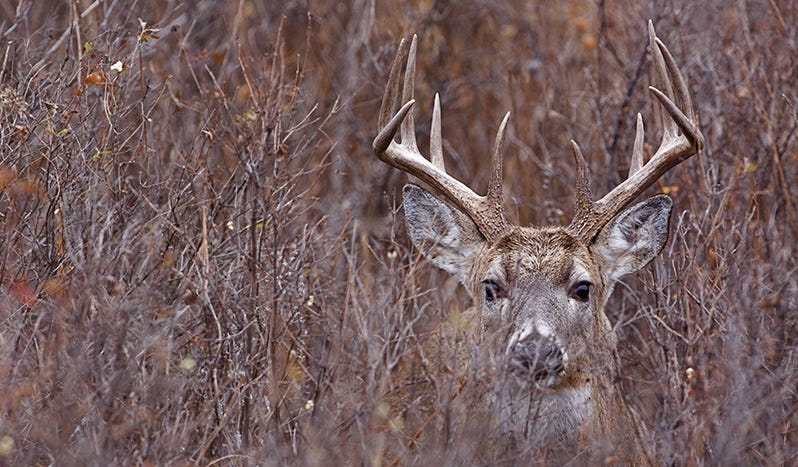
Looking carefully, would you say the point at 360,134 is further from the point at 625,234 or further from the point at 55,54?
the point at 625,234

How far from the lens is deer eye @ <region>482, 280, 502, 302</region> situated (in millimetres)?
5992

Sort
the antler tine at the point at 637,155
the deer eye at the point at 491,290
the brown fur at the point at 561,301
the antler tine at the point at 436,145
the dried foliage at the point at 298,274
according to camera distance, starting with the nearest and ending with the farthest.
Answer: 1. the dried foliage at the point at 298,274
2. the brown fur at the point at 561,301
3. the deer eye at the point at 491,290
4. the antler tine at the point at 637,155
5. the antler tine at the point at 436,145

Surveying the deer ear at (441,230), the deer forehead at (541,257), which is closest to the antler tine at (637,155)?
the deer forehead at (541,257)

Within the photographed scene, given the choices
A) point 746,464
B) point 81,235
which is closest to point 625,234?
point 746,464

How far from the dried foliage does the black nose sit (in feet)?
0.76

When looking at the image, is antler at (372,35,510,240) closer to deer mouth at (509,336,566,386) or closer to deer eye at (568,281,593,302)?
deer eye at (568,281,593,302)

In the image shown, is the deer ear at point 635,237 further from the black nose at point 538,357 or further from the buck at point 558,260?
the black nose at point 538,357

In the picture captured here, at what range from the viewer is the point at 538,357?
5191mm

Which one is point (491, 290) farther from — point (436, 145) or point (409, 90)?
point (409, 90)

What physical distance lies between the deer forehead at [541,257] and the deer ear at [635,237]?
19cm

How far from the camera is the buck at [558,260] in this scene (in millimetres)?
5453

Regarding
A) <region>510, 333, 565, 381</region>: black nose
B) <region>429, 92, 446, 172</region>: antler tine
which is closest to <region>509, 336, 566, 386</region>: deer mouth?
<region>510, 333, 565, 381</region>: black nose

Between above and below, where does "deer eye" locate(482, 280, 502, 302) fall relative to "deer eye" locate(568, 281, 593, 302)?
below

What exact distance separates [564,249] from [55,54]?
12.1ft
